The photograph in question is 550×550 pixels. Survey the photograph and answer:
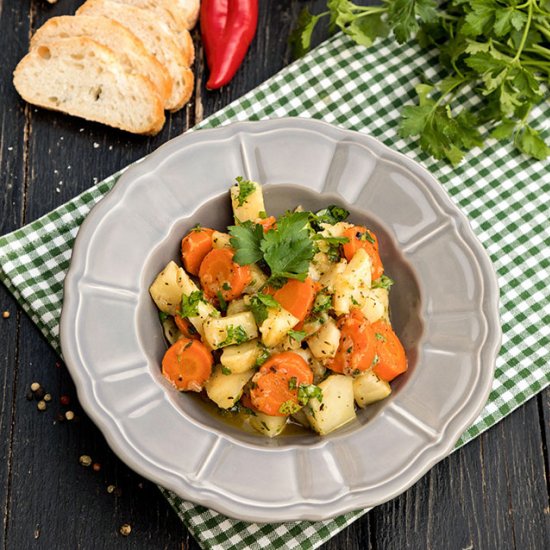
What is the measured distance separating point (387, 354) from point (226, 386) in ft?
1.97

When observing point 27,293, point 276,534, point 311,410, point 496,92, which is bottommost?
point 276,534

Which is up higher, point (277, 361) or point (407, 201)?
point (407, 201)

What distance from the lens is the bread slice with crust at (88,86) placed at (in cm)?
355

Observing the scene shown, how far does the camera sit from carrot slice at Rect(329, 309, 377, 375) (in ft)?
8.92

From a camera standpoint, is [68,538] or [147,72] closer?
[68,538]

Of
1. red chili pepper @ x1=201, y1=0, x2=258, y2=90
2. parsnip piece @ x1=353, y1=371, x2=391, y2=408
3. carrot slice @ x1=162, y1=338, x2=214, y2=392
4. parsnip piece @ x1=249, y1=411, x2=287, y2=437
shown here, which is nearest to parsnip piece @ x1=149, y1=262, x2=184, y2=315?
carrot slice @ x1=162, y1=338, x2=214, y2=392

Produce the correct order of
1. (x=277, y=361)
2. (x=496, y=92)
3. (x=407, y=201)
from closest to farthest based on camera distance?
(x=277, y=361)
(x=407, y=201)
(x=496, y=92)

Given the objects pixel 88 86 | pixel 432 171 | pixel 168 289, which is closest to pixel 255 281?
pixel 168 289

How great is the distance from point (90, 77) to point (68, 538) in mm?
2065

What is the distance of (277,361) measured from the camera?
2693mm

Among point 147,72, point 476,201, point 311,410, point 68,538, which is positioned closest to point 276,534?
point 311,410

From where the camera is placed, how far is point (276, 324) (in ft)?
8.79

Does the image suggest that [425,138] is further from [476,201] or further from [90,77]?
[90,77]

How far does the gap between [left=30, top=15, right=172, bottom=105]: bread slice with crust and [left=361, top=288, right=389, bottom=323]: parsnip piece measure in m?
1.46
